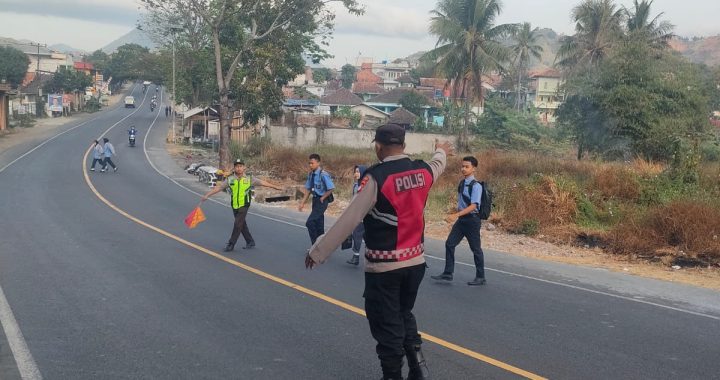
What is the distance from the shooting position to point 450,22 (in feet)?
139

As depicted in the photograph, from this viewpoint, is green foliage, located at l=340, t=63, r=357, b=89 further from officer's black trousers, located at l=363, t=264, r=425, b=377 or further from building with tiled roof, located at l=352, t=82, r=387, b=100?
officer's black trousers, located at l=363, t=264, r=425, b=377

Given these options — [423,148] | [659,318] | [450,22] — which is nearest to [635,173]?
[659,318]

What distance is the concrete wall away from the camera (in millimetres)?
40625

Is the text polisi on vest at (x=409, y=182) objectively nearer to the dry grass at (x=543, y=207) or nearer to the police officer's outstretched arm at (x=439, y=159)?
the police officer's outstretched arm at (x=439, y=159)

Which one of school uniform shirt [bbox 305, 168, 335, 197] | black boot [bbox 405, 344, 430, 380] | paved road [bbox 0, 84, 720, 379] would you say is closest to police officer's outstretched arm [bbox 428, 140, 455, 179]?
black boot [bbox 405, 344, 430, 380]

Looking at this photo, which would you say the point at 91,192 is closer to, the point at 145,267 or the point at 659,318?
the point at 145,267

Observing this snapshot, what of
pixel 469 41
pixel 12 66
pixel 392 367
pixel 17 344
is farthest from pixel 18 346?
pixel 12 66

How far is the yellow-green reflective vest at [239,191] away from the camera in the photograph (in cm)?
1157

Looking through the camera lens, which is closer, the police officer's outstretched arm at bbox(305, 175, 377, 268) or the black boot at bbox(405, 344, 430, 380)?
the police officer's outstretched arm at bbox(305, 175, 377, 268)

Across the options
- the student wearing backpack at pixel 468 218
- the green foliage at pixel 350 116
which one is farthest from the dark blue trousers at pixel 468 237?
the green foliage at pixel 350 116

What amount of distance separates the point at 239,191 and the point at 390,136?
7259 mm

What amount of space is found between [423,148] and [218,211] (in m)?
23.4

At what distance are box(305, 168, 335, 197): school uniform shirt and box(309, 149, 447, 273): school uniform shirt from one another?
6087 millimetres

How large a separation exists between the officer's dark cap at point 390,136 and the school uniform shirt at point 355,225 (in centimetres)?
11
